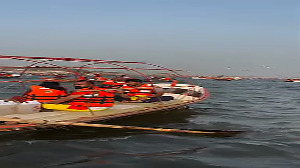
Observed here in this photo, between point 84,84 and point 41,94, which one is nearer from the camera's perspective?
point 41,94

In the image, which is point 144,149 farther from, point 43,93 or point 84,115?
point 43,93

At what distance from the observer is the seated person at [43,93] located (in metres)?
10.1

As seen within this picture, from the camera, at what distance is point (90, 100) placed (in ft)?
33.3

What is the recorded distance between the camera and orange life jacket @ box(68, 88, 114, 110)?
9.93m

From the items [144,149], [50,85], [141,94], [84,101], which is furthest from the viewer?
[141,94]

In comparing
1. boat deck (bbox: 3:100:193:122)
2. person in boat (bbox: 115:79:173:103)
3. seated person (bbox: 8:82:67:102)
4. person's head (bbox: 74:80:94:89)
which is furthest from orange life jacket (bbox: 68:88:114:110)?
person in boat (bbox: 115:79:173:103)

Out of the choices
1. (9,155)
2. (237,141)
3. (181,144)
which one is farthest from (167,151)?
(9,155)

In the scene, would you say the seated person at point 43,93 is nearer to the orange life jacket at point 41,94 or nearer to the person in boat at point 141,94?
the orange life jacket at point 41,94

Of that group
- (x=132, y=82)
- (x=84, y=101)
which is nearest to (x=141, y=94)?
(x=132, y=82)

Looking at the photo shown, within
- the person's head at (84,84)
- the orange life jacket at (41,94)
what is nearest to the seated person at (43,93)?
the orange life jacket at (41,94)

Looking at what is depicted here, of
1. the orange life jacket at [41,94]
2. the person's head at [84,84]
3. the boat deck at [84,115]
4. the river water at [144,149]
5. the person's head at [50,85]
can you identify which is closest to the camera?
the river water at [144,149]

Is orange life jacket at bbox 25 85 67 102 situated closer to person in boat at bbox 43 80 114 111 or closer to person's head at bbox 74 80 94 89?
person in boat at bbox 43 80 114 111

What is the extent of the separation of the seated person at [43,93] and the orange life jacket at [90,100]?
0.64 metres

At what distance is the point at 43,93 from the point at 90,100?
1682mm
